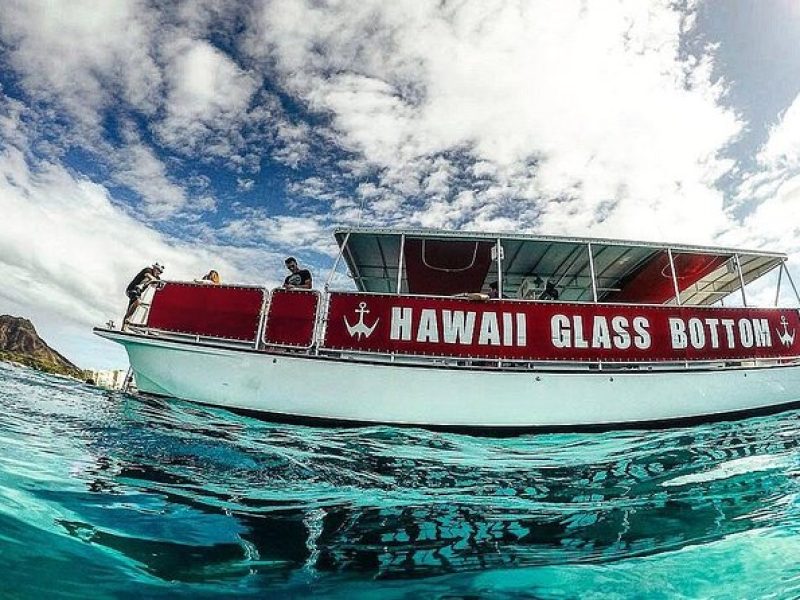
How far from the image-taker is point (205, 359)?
733cm

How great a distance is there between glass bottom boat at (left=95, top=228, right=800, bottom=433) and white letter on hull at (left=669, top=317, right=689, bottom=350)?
0.04 m

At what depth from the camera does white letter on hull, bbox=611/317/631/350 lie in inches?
293

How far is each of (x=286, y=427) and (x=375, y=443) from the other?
166 centimetres

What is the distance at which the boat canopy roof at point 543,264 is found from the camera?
27.1 feet

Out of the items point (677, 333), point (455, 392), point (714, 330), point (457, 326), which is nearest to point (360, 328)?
point (457, 326)

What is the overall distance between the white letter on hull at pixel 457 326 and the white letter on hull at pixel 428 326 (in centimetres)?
14

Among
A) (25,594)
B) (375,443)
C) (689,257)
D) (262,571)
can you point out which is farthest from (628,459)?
(689,257)

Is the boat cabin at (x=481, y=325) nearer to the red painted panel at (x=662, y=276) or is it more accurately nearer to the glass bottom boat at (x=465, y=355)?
the glass bottom boat at (x=465, y=355)

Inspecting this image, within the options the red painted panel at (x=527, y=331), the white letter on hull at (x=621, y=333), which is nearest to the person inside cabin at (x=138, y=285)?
the red painted panel at (x=527, y=331)

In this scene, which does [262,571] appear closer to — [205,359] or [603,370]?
[205,359]

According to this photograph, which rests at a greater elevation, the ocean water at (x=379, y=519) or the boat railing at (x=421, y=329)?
the boat railing at (x=421, y=329)

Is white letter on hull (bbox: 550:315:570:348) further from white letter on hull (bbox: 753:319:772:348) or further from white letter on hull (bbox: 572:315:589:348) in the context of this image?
white letter on hull (bbox: 753:319:772:348)

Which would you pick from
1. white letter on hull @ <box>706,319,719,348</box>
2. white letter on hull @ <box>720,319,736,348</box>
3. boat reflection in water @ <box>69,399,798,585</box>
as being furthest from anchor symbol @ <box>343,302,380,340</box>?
white letter on hull @ <box>720,319,736,348</box>

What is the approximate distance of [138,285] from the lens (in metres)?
7.97
